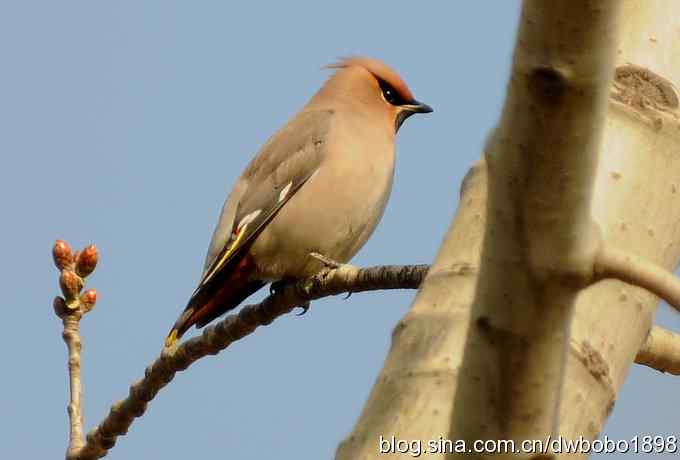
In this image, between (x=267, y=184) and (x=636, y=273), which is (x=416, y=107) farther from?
(x=636, y=273)

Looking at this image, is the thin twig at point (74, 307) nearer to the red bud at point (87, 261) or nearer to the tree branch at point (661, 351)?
the red bud at point (87, 261)

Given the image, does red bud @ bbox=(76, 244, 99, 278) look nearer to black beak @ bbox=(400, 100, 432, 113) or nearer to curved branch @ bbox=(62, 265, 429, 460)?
curved branch @ bbox=(62, 265, 429, 460)

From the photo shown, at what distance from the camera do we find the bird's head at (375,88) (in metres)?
5.66

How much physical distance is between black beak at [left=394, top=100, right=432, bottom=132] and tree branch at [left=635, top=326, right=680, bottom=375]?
10.2 ft

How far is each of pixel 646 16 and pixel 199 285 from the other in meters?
2.65

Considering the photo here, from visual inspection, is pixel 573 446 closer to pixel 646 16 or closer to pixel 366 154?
pixel 646 16

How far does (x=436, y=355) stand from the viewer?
192 centimetres

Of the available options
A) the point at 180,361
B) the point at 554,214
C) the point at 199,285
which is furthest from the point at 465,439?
the point at 199,285

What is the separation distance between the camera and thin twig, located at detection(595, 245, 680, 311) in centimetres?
144

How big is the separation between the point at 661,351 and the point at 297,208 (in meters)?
2.40

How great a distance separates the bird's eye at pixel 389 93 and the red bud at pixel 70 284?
230 cm

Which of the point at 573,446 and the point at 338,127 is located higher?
the point at 573,446

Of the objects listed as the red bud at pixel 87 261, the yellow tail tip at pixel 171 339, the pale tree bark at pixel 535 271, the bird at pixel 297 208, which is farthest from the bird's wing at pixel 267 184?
the pale tree bark at pixel 535 271

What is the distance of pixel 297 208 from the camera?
4.87 metres
